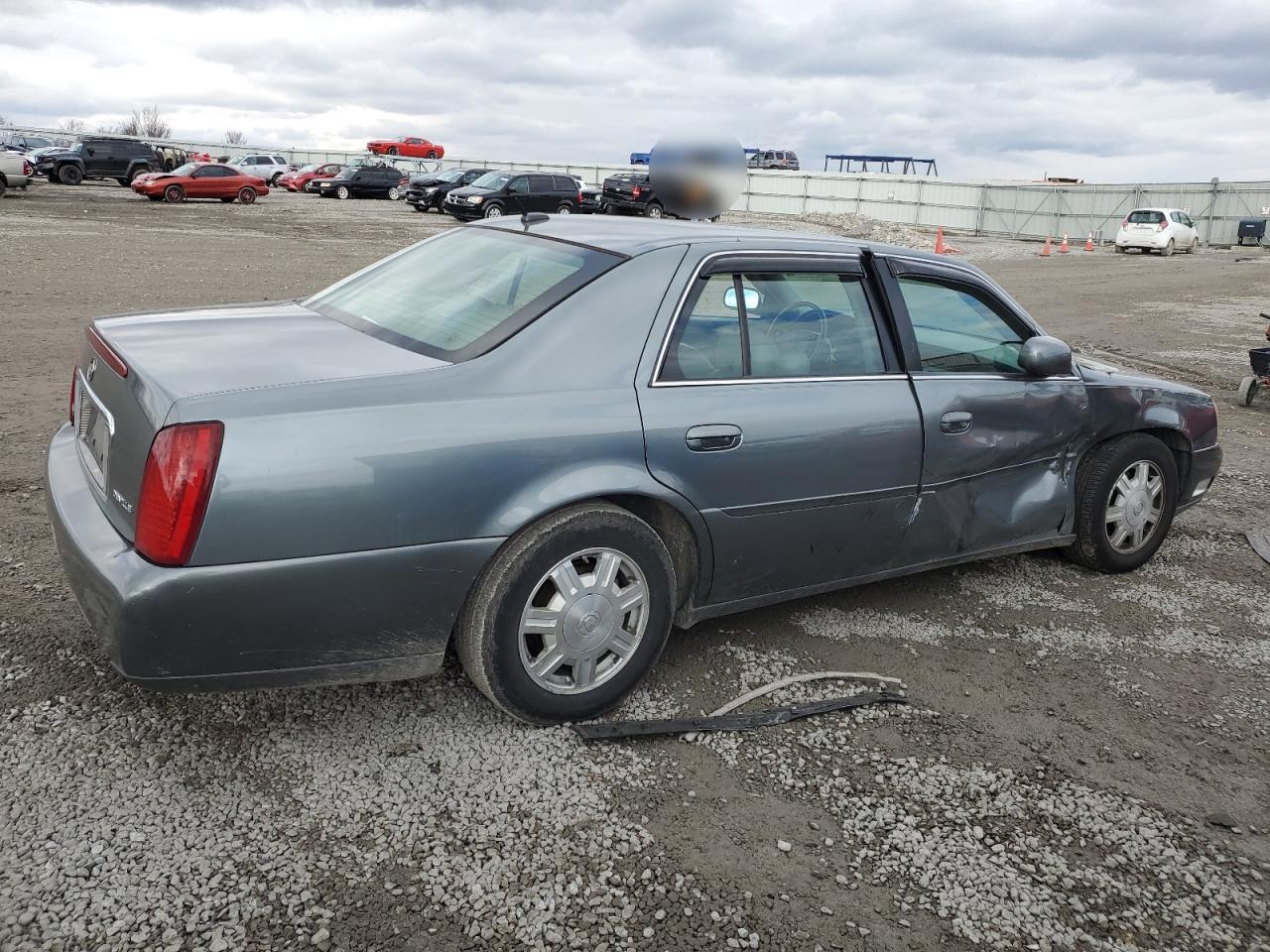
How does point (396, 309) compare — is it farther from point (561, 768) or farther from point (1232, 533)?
point (1232, 533)

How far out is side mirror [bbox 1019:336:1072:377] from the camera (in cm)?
434

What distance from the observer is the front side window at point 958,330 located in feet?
13.8

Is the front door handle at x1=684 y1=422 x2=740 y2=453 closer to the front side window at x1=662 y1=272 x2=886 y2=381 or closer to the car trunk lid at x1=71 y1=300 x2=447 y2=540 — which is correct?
the front side window at x1=662 y1=272 x2=886 y2=381

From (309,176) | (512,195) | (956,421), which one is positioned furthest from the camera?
(309,176)

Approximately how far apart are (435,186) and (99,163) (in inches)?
511

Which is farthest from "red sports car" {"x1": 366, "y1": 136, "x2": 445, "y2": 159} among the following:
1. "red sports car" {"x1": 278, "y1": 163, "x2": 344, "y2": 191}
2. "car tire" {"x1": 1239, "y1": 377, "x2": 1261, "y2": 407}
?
"car tire" {"x1": 1239, "y1": 377, "x2": 1261, "y2": 407}

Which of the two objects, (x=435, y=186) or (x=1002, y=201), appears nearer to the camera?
(x=435, y=186)

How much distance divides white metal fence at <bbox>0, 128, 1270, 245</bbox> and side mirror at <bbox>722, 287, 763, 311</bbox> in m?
41.4

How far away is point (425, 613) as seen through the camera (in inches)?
119

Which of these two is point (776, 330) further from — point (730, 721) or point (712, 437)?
point (730, 721)

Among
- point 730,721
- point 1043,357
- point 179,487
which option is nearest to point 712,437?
point 730,721

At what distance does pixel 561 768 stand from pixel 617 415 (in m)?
1.07

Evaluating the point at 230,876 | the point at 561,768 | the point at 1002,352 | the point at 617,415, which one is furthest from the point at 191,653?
the point at 1002,352

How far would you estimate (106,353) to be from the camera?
130 inches
